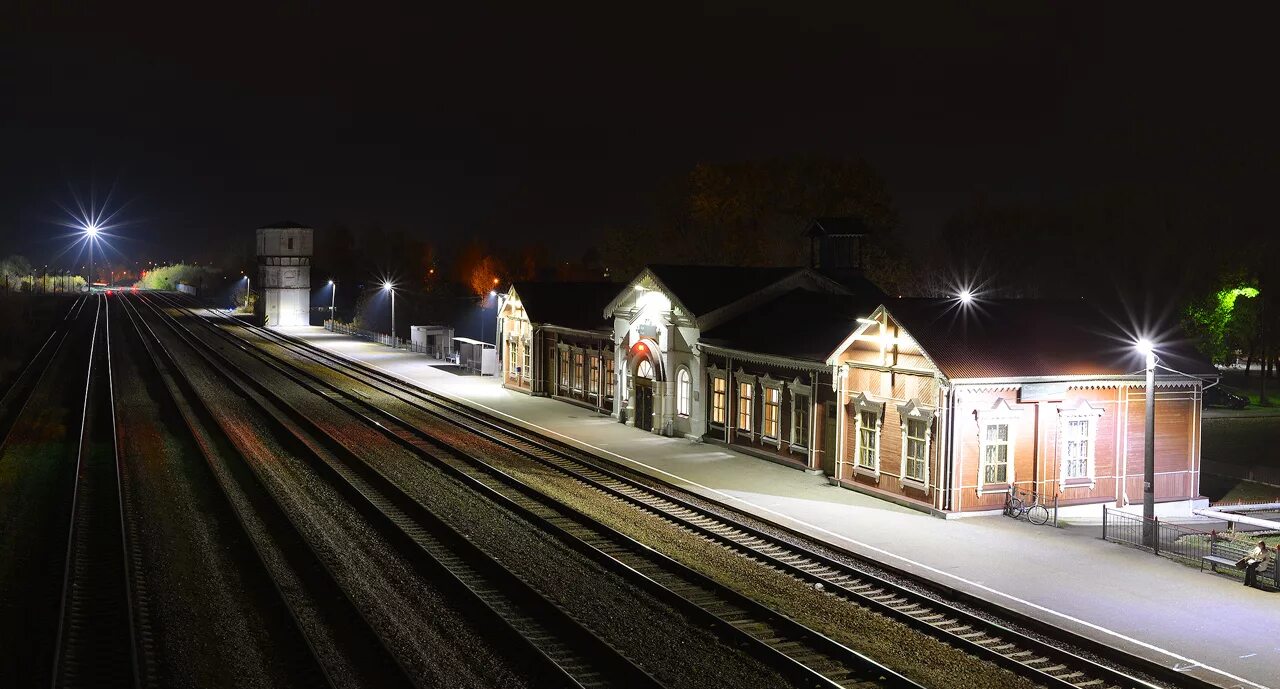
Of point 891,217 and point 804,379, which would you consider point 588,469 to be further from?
point 891,217

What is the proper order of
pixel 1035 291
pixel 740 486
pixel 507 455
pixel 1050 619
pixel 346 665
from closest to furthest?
pixel 346 665 < pixel 1050 619 < pixel 740 486 < pixel 507 455 < pixel 1035 291

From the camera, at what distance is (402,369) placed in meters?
60.4

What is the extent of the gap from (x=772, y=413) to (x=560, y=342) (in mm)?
17415

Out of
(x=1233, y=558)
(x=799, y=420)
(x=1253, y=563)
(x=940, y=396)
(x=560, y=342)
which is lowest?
(x=1233, y=558)

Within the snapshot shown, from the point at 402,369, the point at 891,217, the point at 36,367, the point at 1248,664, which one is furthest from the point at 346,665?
the point at 891,217

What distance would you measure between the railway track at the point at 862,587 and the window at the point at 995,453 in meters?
6.00

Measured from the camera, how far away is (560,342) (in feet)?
154

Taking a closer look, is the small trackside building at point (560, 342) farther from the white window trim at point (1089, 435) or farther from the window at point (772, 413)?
the white window trim at point (1089, 435)

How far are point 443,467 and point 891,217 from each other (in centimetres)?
4486

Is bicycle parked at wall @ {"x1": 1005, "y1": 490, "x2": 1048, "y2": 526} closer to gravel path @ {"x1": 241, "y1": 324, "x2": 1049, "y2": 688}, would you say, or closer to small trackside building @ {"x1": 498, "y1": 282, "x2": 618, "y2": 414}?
gravel path @ {"x1": 241, "y1": 324, "x2": 1049, "y2": 688}

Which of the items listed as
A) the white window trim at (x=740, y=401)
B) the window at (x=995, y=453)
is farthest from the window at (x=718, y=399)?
the window at (x=995, y=453)

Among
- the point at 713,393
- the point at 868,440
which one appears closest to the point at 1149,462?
the point at 868,440

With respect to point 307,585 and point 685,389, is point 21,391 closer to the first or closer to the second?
point 685,389

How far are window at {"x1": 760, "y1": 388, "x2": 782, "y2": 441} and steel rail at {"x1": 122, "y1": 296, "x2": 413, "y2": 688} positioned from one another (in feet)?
46.4
